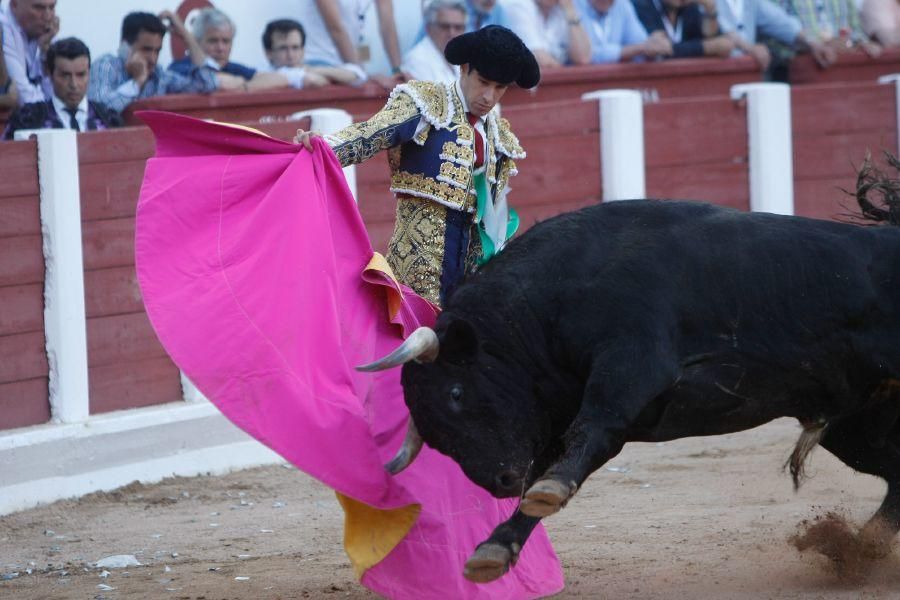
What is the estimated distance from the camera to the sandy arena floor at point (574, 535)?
3604 millimetres

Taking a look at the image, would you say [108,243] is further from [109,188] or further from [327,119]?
[327,119]

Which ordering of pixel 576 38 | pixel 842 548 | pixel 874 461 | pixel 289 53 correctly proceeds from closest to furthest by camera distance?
pixel 842 548
pixel 874 461
pixel 289 53
pixel 576 38

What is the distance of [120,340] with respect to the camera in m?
5.28

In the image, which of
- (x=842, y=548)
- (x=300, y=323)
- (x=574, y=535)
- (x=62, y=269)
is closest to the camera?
(x=300, y=323)

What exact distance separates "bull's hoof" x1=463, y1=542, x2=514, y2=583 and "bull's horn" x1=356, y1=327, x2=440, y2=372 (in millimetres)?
425

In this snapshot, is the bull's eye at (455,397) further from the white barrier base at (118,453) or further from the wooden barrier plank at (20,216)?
the wooden barrier plank at (20,216)

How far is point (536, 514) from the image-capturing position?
2906 mm

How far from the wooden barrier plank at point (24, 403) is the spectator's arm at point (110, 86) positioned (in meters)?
1.19

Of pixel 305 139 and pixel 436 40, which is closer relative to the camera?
pixel 305 139

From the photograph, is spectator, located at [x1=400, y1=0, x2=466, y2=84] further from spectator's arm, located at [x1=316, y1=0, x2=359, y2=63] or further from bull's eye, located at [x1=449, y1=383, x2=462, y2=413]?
bull's eye, located at [x1=449, y1=383, x2=462, y2=413]

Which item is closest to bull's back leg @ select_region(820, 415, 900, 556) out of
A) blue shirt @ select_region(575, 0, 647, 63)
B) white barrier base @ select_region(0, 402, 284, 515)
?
white barrier base @ select_region(0, 402, 284, 515)

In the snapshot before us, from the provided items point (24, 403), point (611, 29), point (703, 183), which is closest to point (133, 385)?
point (24, 403)

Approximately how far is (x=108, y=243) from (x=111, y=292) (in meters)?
0.18

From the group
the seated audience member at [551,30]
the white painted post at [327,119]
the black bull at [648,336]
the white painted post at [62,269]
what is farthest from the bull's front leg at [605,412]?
the seated audience member at [551,30]
